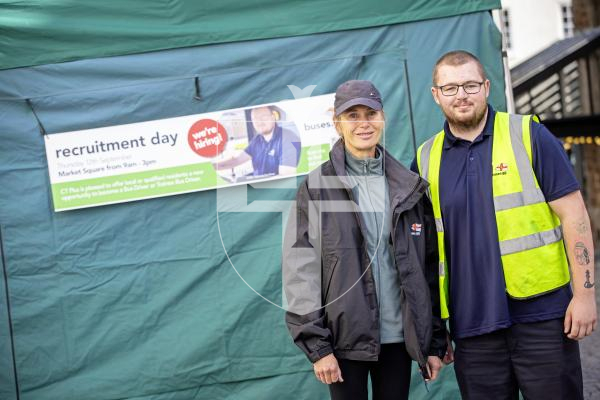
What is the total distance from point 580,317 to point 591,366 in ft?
8.66

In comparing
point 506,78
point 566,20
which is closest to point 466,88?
point 506,78

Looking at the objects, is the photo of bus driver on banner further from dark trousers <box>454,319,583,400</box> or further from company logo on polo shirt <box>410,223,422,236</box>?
dark trousers <box>454,319,583,400</box>

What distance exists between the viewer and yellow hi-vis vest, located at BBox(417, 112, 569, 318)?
238cm

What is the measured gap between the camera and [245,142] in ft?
11.7

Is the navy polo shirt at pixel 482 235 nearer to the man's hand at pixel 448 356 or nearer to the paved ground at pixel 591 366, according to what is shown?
the man's hand at pixel 448 356

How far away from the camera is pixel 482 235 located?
2.42 metres

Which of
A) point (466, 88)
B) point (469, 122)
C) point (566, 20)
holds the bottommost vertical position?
point (469, 122)

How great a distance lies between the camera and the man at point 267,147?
11.7 feet

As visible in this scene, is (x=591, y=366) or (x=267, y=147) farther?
(x=591, y=366)

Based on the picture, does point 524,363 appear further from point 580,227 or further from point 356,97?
point 356,97

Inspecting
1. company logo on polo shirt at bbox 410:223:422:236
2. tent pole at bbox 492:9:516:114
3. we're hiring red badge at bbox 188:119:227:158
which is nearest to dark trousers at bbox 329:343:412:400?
company logo on polo shirt at bbox 410:223:422:236

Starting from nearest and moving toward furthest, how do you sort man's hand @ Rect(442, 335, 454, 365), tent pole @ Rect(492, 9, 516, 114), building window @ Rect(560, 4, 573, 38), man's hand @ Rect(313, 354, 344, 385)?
man's hand @ Rect(313, 354, 344, 385), man's hand @ Rect(442, 335, 454, 365), tent pole @ Rect(492, 9, 516, 114), building window @ Rect(560, 4, 573, 38)

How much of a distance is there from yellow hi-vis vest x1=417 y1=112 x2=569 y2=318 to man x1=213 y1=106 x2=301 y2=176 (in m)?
1.41

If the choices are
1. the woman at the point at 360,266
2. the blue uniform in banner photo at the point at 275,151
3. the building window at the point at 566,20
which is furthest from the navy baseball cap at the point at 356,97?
the building window at the point at 566,20
